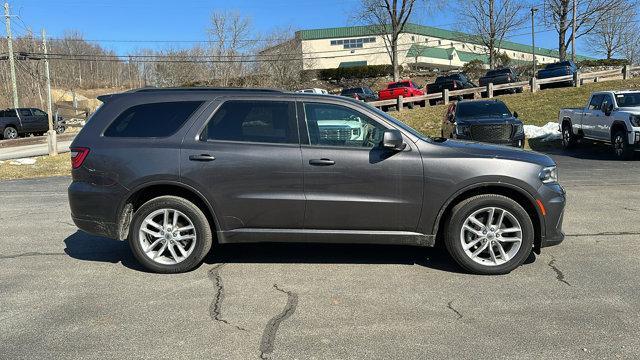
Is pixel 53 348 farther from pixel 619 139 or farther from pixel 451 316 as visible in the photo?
pixel 619 139

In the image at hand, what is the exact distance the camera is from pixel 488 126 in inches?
571

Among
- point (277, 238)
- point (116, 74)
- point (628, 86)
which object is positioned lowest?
point (277, 238)

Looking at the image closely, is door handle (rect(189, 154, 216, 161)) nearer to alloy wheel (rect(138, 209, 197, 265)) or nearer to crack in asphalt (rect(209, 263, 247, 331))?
alloy wheel (rect(138, 209, 197, 265))

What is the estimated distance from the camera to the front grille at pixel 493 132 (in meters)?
14.5

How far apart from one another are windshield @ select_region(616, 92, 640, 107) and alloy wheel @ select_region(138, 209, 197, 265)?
44.2 feet

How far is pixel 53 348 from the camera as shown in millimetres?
3639

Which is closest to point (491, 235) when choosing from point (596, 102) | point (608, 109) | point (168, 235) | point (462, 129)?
point (168, 235)

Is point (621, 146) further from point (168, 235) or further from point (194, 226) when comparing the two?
point (168, 235)

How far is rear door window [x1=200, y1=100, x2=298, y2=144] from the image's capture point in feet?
16.7

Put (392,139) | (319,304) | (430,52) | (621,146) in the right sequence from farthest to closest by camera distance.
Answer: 1. (430,52)
2. (621,146)
3. (392,139)
4. (319,304)

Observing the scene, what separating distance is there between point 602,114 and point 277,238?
1295cm

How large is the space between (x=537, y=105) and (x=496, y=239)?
20.9 m

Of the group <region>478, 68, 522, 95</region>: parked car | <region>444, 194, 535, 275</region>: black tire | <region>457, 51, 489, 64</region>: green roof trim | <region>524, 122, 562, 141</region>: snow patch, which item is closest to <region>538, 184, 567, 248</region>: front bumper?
<region>444, 194, 535, 275</region>: black tire

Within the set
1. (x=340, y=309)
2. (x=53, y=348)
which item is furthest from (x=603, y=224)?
(x=53, y=348)
